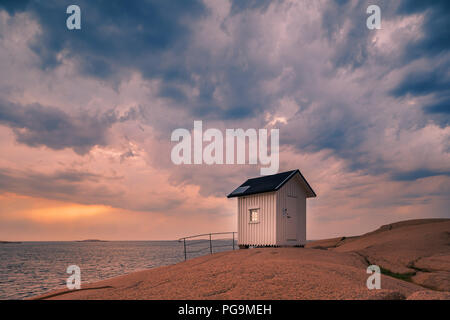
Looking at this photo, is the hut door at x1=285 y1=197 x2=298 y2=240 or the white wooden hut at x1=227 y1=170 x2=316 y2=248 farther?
the hut door at x1=285 y1=197 x2=298 y2=240

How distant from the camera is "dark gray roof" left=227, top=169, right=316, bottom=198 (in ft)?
67.1

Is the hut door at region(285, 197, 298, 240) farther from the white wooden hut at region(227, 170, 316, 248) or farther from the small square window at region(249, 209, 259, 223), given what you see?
the small square window at region(249, 209, 259, 223)

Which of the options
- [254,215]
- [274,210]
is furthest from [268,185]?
[254,215]

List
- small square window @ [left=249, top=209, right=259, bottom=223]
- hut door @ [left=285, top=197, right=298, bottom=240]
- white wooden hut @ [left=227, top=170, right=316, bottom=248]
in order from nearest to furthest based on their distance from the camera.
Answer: white wooden hut @ [left=227, top=170, right=316, bottom=248]
hut door @ [left=285, top=197, right=298, bottom=240]
small square window @ [left=249, top=209, right=259, bottom=223]

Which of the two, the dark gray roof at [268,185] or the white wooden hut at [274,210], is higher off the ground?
the dark gray roof at [268,185]

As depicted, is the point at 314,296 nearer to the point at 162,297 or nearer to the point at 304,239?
the point at 162,297

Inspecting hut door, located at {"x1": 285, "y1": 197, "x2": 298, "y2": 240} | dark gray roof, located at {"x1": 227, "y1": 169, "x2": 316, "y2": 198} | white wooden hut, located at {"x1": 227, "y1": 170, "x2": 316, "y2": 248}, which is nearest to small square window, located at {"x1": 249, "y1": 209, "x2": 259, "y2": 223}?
white wooden hut, located at {"x1": 227, "y1": 170, "x2": 316, "y2": 248}

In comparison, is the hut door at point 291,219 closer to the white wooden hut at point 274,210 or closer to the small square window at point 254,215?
the white wooden hut at point 274,210

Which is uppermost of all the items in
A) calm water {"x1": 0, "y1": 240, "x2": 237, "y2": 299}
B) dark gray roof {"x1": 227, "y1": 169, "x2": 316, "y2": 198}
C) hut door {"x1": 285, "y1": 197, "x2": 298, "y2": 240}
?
dark gray roof {"x1": 227, "y1": 169, "x2": 316, "y2": 198}

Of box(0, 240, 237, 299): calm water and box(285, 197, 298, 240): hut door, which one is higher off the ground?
box(285, 197, 298, 240): hut door

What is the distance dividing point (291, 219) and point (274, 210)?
169cm

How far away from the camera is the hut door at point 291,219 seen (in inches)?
803

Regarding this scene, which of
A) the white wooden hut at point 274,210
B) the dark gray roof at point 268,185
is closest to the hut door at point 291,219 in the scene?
the white wooden hut at point 274,210
